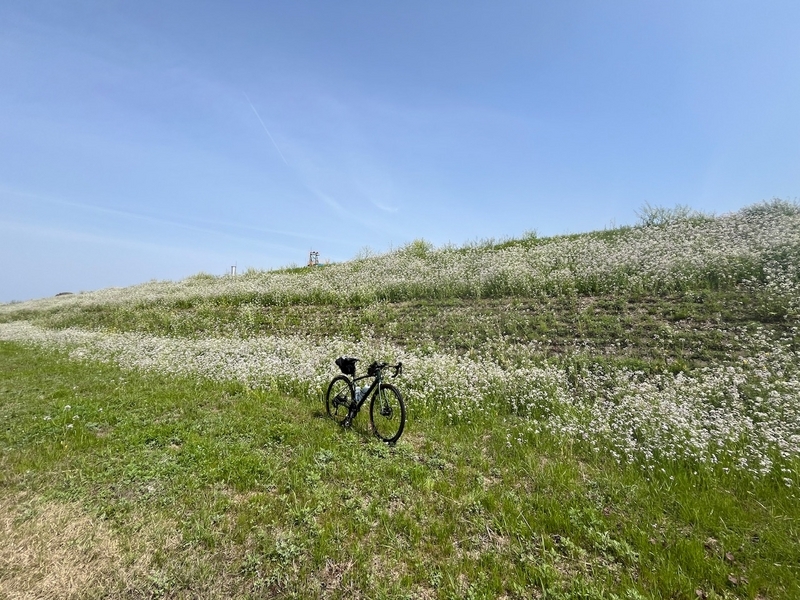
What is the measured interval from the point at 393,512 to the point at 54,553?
13.5ft

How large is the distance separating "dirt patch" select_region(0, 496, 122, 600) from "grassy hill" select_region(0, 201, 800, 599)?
0.03 m

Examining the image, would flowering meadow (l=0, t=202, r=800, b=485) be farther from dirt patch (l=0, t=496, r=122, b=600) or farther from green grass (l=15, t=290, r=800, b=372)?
dirt patch (l=0, t=496, r=122, b=600)

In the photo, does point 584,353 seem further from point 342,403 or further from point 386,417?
point 342,403

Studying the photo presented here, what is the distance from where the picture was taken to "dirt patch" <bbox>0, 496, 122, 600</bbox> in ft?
12.7

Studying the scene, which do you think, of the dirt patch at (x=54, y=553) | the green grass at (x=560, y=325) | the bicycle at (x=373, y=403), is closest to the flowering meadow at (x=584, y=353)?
the green grass at (x=560, y=325)

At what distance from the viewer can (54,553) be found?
14.1 feet

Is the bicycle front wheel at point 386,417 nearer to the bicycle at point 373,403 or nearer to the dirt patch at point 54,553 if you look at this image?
the bicycle at point 373,403

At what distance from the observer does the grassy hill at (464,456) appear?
4.14m

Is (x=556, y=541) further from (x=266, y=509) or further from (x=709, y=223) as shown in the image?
(x=709, y=223)

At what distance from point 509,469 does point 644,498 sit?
1.94 metres

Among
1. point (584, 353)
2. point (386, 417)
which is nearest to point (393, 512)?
point (386, 417)

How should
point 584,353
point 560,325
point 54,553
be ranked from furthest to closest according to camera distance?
point 560,325
point 584,353
point 54,553

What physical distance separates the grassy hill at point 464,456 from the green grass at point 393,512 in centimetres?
3

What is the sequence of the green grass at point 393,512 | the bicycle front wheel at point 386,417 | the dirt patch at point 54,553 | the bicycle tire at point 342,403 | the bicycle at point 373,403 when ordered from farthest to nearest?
the bicycle tire at point 342,403
the bicycle at point 373,403
the bicycle front wheel at point 386,417
the green grass at point 393,512
the dirt patch at point 54,553
